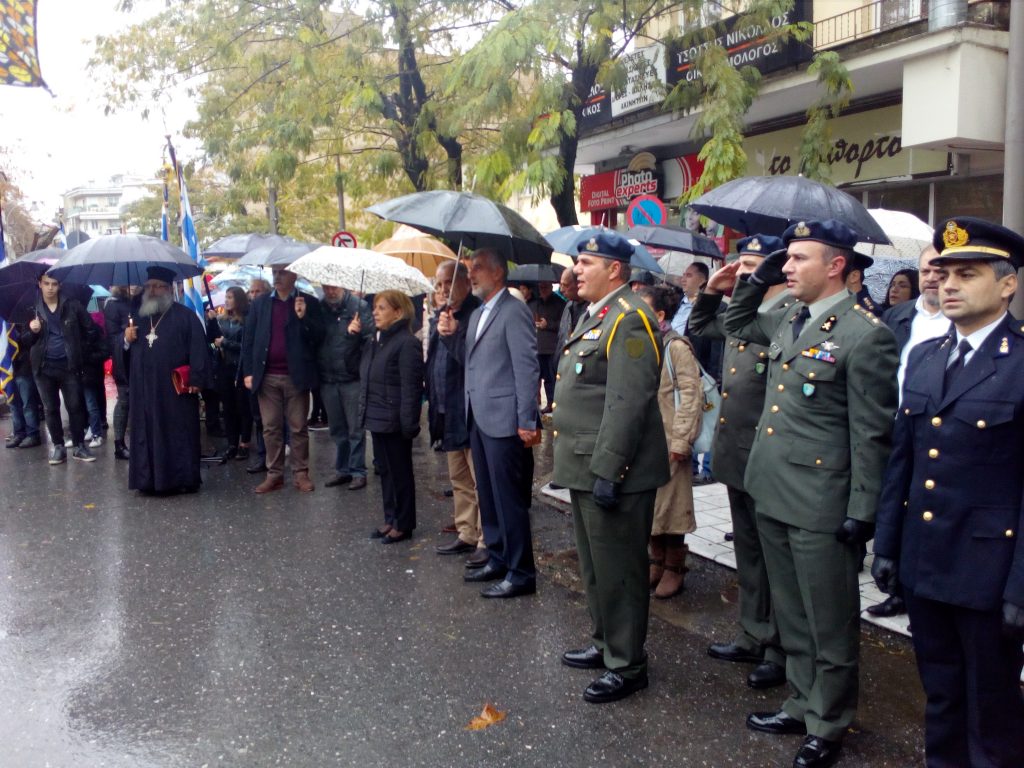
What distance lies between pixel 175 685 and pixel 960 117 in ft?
30.7

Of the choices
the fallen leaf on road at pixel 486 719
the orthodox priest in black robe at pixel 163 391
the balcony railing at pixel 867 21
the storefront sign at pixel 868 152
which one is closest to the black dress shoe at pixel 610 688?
the fallen leaf on road at pixel 486 719

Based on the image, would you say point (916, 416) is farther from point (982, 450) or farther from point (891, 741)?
point (891, 741)

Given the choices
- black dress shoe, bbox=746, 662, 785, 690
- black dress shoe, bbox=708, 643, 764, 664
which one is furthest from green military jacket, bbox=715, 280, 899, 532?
black dress shoe, bbox=708, 643, 764, 664

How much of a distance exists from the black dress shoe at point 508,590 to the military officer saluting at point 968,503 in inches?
107

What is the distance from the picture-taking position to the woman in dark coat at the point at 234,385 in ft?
32.8

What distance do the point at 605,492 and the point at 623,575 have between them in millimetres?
443

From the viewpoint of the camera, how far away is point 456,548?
6461 millimetres

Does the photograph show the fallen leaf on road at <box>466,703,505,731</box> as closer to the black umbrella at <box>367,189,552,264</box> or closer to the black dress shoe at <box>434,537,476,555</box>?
the black dress shoe at <box>434,537,476,555</box>

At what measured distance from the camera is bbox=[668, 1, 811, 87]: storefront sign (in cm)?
1099

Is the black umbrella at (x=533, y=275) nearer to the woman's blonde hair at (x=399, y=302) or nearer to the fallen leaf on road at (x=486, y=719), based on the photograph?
the woman's blonde hair at (x=399, y=302)

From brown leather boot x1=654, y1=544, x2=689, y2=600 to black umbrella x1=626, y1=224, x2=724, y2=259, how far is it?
386cm

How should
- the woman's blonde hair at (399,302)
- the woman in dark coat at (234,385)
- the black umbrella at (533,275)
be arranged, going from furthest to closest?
the black umbrella at (533,275) < the woman in dark coat at (234,385) < the woman's blonde hair at (399,302)

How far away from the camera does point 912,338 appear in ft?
17.0

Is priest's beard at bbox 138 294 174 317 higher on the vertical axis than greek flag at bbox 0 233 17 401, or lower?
higher
